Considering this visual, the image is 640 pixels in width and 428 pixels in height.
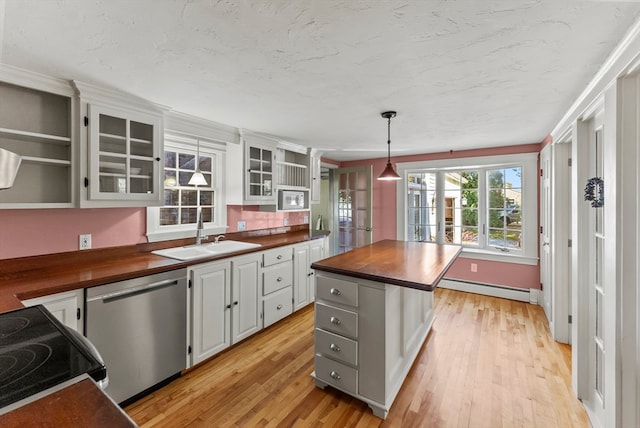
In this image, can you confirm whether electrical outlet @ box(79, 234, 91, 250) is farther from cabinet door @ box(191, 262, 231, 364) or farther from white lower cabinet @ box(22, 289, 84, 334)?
cabinet door @ box(191, 262, 231, 364)

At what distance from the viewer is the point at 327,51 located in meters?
1.52

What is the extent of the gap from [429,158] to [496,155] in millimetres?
928

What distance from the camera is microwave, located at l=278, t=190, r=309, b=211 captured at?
3.67 meters

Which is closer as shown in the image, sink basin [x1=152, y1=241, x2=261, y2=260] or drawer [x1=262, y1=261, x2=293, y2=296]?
sink basin [x1=152, y1=241, x2=261, y2=260]

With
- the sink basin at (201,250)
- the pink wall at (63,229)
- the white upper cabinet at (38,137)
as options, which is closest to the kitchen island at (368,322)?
the sink basin at (201,250)

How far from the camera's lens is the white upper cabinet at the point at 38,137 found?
71.2 inches

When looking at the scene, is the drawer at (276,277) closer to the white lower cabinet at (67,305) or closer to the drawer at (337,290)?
the drawer at (337,290)

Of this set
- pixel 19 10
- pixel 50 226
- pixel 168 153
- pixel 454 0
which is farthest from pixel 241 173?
pixel 454 0

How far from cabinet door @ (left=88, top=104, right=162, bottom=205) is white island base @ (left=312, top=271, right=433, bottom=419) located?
161cm

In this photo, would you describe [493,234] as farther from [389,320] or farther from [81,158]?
[81,158]

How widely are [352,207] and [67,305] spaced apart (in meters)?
4.21

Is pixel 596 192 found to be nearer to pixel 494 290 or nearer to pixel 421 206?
pixel 494 290

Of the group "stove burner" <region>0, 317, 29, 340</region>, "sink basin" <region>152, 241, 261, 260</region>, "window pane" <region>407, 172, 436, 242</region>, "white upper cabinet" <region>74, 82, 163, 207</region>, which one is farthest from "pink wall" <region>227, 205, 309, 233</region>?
"stove burner" <region>0, 317, 29, 340</region>

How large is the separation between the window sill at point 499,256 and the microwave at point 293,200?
244 cm
